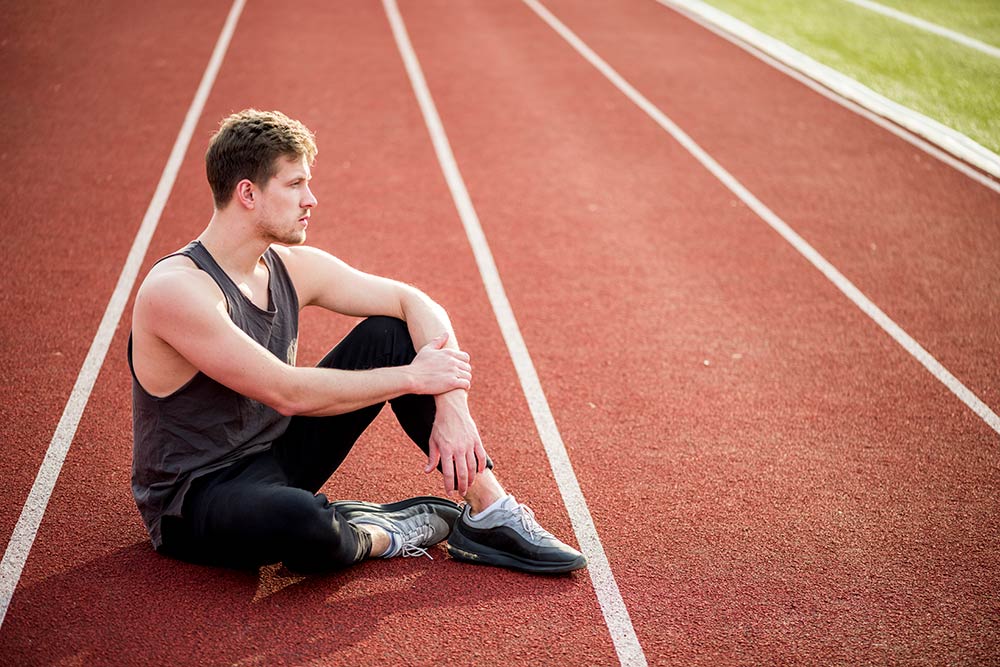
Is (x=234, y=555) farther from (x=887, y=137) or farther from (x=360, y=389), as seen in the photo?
(x=887, y=137)

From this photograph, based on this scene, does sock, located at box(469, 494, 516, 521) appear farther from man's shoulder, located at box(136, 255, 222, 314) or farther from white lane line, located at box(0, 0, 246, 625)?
white lane line, located at box(0, 0, 246, 625)

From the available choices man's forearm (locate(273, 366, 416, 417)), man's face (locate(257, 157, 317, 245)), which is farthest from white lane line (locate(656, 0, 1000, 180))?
man's face (locate(257, 157, 317, 245))

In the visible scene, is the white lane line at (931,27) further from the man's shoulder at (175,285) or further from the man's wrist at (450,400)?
the man's shoulder at (175,285)

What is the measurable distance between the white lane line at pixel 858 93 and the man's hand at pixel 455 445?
297 inches

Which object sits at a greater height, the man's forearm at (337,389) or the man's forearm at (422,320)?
the man's forearm at (422,320)

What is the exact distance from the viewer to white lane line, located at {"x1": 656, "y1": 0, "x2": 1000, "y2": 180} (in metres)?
9.28

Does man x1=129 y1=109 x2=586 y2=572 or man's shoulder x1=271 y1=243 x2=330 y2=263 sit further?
man's shoulder x1=271 y1=243 x2=330 y2=263

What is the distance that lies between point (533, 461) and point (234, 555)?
1593 millimetres

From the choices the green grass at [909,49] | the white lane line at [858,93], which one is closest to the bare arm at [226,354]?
the white lane line at [858,93]

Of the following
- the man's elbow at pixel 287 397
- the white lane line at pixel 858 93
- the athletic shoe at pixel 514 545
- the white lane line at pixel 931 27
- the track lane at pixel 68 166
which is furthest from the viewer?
the white lane line at pixel 931 27

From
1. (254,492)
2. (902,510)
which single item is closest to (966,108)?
(902,510)

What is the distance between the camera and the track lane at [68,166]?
183 inches

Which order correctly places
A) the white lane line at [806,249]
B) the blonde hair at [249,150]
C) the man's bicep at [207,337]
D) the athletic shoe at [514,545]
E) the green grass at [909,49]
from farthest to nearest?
the green grass at [909,49], the white lane line at [806,249], the athletic shoe at [514,545], the blonde hair at [249,150], the man's bicep at [207,337]

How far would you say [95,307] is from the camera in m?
5.43
